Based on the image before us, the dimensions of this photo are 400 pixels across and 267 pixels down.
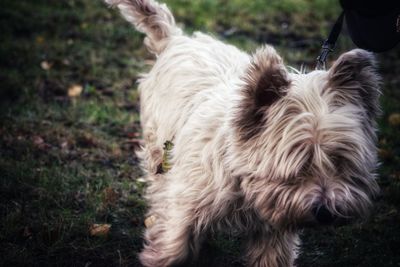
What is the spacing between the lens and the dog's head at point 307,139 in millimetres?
2621

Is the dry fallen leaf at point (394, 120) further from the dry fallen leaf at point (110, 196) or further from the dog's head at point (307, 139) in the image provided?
the dry fallen leaf at point (110, 196)

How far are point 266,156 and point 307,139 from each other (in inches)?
9.5

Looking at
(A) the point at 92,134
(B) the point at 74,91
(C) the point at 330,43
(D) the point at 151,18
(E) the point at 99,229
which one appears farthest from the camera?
(B) the point at 74,91

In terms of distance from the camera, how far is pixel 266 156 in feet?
9.04

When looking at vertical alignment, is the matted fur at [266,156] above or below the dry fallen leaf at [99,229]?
above

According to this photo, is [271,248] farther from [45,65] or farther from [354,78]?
[45,65]

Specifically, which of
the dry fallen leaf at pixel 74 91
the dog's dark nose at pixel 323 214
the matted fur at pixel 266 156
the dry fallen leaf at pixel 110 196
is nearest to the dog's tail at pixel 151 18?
the matted fur at pixel 266 156

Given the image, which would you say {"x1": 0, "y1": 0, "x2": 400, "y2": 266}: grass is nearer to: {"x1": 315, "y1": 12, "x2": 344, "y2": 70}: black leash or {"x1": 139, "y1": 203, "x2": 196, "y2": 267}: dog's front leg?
{"x1": 139, "y1": 203, "x2": 196, "y2": 267}: dog's front leg

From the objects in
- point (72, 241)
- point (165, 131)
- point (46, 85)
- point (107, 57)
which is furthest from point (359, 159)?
point (107, 57)

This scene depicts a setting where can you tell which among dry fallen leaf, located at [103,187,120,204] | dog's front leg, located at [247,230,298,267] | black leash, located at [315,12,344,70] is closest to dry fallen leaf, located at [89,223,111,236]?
dry fallen leaf, located at [103,187,120,204]

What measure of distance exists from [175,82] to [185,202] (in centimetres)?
109

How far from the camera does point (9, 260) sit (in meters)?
3.38

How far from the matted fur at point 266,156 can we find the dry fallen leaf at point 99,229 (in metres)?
0.38

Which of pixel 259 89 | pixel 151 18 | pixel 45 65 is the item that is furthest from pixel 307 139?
pixel 45 65
